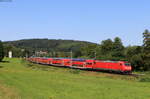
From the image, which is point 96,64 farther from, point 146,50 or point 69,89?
point 69,89

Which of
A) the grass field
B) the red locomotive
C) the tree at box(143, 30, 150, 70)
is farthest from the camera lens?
the tree at box(143, 30, 150, 70)

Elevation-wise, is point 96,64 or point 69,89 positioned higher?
point 96,64

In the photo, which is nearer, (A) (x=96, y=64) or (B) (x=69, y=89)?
(B) (x=69, y=89)

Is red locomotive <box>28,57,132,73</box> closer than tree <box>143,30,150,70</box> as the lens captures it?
Yes

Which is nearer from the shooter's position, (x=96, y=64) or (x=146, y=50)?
(x=96, y=64)

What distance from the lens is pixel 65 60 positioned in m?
91.3

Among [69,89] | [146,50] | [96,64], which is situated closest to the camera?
[69,89]

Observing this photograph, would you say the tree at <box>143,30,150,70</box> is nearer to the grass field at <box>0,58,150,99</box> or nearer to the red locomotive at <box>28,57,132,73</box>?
the red locomotive at <box>28,57,132,73</box>

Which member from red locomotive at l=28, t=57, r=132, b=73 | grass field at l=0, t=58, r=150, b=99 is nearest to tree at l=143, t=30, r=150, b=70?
red locomotive at l=28, t=57, r=132, b=73

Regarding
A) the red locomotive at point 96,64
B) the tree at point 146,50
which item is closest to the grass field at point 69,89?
the red locomotive at point 96,64

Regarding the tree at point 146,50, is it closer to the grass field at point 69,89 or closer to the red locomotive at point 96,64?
the red locomotive at point 96,64

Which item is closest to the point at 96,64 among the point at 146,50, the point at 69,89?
the point at 146,50

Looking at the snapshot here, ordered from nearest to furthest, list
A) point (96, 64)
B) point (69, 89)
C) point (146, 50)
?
1. point (69, 89)
2. point (96, 64)
3. point (146, 50)

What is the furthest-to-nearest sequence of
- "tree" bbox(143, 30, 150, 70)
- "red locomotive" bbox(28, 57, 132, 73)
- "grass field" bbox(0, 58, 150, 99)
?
"tree" bbox(143, 30, 150, 70) → "red locomotive" bbox(28, 57, 132, 73) → "grass field" bbox(0, 58, 150, 99)
